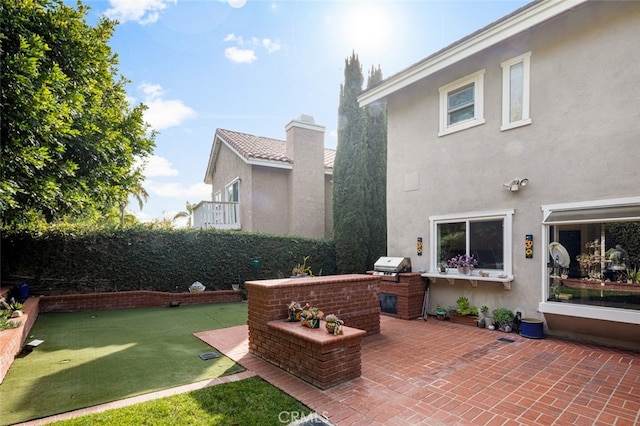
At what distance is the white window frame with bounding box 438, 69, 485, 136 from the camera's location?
833 cm

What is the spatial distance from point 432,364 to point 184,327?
577 centimetres

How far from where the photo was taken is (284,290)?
5.61m

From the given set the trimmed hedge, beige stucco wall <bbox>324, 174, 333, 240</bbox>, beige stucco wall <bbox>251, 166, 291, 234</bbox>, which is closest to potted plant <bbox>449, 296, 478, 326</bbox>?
the trimmed hedge

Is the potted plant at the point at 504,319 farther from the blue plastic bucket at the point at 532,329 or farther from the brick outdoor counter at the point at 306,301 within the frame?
the brick outdoor counter at the point at 306,301

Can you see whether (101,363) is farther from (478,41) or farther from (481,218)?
(478,41)

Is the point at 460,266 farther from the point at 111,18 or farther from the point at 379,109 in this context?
the point at 111,18

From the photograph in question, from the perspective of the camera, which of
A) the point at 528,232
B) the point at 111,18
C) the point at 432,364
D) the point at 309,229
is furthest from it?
the point at 309,229

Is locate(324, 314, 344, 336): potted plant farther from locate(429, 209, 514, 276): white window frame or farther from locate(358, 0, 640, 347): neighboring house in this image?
locate(429, 209, 514, 276): white window frame

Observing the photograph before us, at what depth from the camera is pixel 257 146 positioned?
17547 mm

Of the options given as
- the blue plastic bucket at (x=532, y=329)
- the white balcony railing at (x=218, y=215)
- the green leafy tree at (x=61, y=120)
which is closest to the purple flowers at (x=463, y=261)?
the blue plastic bucket at (x=532, y=329)

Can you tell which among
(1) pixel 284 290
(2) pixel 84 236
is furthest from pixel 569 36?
(2) pixel 84 236

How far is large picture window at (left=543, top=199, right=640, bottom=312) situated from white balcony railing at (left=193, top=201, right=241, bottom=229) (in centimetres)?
1346

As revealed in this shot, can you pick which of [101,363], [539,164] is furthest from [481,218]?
[101,363]

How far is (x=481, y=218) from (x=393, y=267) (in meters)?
2.73
